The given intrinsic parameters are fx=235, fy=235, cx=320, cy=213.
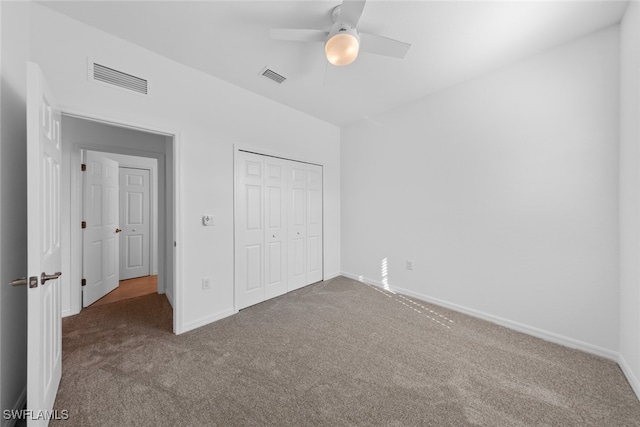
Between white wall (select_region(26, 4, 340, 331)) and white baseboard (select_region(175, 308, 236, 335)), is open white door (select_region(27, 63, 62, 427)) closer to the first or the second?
white wall (select_region(26, 4, 340, 331))

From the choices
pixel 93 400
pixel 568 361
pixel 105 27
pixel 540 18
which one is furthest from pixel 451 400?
pixel 105 27

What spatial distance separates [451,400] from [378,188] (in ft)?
8.65

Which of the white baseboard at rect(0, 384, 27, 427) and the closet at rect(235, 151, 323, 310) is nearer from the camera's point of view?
the white baseboard at rect(0, 384, 27, 427)

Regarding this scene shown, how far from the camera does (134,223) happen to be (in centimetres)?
421

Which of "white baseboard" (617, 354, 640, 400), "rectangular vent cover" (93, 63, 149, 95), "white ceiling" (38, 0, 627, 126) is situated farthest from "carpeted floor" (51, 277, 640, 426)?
"white ceiling" (38, 0, 627, 126)

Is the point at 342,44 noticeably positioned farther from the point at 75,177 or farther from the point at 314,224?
the point at 75,177

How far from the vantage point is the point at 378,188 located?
3615mm

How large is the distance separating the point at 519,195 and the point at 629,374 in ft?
4.94

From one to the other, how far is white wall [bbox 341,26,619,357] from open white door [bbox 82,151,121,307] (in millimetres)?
3938

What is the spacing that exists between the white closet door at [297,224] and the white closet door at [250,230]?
0.50m

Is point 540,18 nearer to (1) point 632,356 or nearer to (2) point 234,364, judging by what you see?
(1) point 632,356

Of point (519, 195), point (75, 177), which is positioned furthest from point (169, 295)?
point (519, 195)

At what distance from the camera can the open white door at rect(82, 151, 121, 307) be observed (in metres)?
2.94

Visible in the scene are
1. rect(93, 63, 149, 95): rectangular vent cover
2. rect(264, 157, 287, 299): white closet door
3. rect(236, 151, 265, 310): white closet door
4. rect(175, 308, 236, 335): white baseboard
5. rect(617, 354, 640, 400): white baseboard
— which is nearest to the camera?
rect(617, 354, 640, 400): white baseboard
